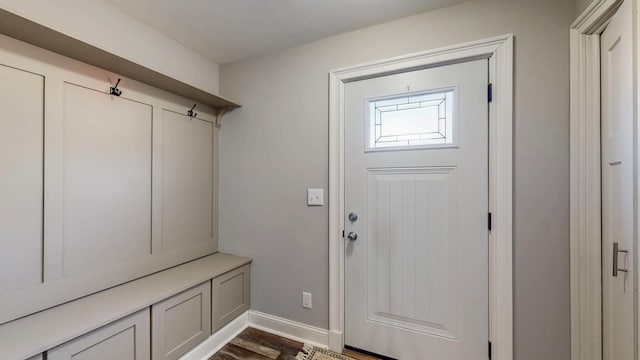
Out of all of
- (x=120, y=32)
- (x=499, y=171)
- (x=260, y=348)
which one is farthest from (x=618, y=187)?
(x=120, y=32)

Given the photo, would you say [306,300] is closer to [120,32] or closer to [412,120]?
[412,120]

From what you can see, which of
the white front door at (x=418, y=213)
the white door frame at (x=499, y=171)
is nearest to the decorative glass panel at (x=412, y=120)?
the white front door at (x=418, y=213)

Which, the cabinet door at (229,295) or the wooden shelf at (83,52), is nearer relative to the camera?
the wooden shelf at (83,52)

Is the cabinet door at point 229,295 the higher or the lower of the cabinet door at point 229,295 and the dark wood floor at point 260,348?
the higher

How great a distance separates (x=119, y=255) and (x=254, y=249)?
36.7 inches

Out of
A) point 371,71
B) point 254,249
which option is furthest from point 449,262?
point 254,249

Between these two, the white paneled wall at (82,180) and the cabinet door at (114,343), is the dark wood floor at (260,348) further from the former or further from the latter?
the white paneled wall at (82,180)

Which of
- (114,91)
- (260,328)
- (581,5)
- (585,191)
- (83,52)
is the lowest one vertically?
(260,328)

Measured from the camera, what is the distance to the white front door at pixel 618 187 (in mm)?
1044

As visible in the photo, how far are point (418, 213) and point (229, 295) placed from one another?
158 centimetres

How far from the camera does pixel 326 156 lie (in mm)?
1932

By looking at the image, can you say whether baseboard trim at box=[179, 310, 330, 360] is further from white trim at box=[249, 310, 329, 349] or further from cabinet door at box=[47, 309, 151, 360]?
cabinet door at box=[47, 309, 151, 360]

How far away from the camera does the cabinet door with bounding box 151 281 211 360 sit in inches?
59.0

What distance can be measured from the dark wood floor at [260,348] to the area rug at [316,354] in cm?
4
